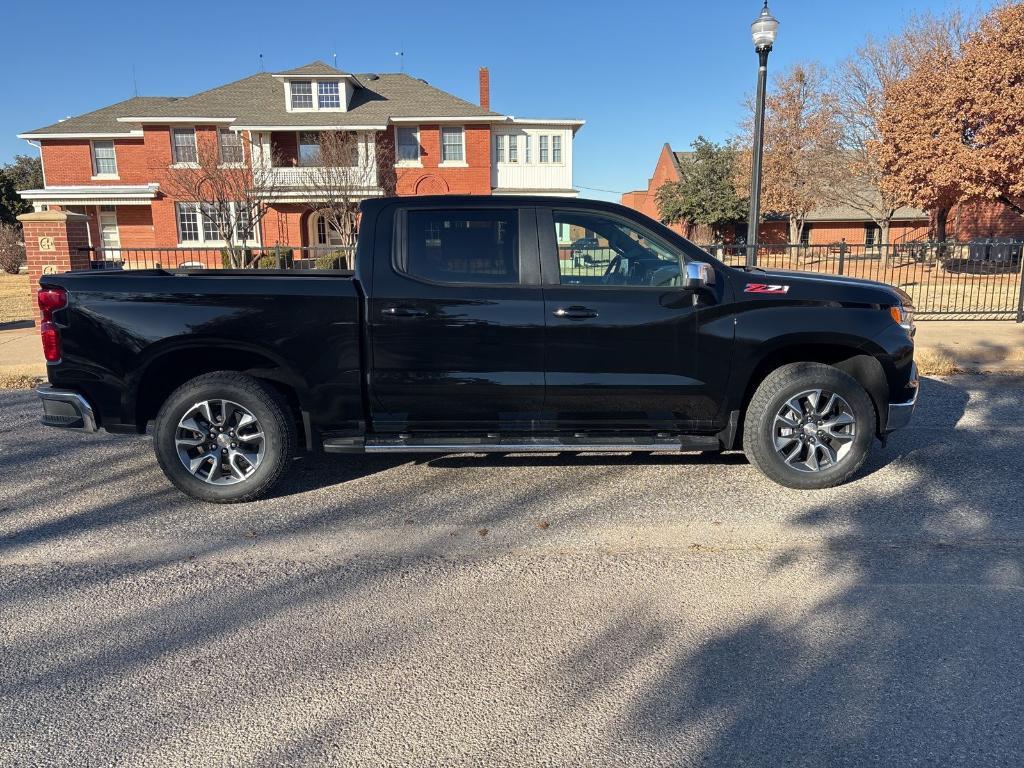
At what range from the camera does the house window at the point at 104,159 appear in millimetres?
32938

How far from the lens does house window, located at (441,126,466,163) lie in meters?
32.2

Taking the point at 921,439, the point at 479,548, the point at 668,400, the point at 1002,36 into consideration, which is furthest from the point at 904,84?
the point at 479,548

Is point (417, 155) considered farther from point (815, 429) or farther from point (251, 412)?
point (815, 429)

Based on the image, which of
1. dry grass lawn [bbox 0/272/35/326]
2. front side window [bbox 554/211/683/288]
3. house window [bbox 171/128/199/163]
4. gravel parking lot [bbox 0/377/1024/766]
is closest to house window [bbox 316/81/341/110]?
house window [bbox 171/128/199/163]

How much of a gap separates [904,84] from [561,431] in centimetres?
2532

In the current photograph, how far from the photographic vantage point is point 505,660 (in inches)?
120

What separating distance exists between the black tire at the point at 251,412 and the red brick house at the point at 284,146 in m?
26.2

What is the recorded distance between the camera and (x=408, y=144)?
1264 inches

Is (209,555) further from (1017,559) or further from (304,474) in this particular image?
(1017,559)

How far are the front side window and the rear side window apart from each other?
34cm

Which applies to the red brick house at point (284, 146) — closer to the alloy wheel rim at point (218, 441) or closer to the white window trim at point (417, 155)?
the white window trim at point (417, 155)

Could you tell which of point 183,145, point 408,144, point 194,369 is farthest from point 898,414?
point 183,145

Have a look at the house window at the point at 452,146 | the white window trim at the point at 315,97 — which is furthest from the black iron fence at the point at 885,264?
the house window at the point at 452,146

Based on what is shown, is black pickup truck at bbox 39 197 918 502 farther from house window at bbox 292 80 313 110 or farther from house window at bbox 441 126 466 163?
house window at bbox 292 80 313 110
